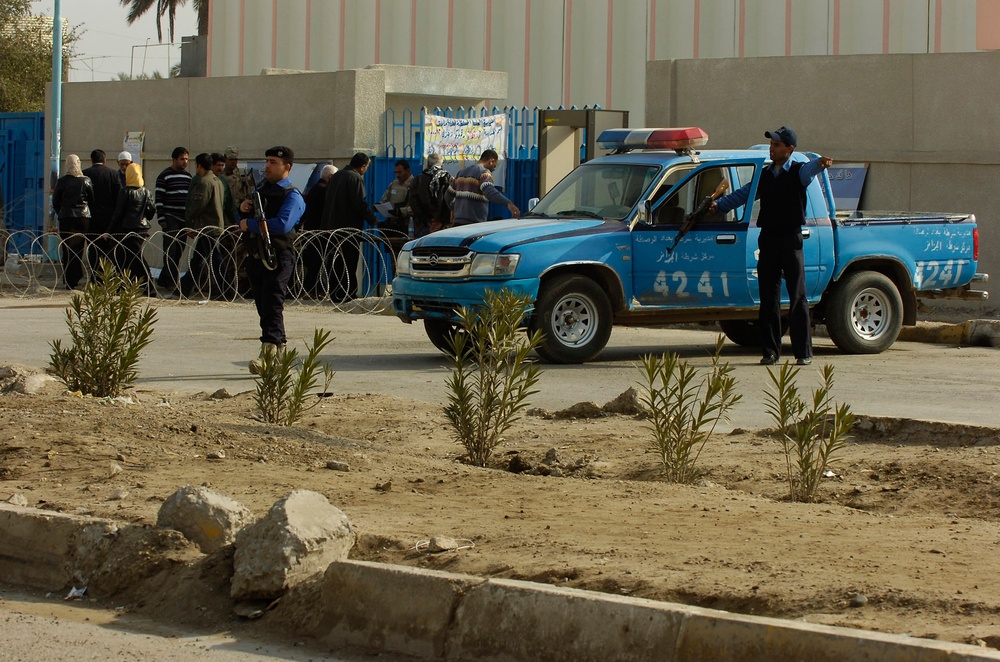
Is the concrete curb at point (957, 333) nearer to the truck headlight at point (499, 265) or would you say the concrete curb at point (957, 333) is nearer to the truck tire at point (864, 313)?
the truck tire at point (864, 313)

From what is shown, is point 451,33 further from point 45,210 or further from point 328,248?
point 328,248

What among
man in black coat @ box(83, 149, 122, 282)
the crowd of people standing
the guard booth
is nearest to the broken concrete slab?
the crowd of people standing

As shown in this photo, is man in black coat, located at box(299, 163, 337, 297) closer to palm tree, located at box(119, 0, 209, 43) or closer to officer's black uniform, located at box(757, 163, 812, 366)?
officer's black uniform, located at box(757, 163, 812, 366)

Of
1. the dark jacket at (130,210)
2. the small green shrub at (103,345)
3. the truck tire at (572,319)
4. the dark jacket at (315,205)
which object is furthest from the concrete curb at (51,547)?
the dark jacket at (130,210)

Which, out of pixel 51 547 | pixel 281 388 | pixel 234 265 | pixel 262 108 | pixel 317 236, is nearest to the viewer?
pixel 51 547

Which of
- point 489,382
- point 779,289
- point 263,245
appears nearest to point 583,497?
point 489,382

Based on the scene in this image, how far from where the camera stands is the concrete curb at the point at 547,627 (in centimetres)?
441

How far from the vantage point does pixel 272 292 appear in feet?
37.6

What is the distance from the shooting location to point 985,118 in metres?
18.2

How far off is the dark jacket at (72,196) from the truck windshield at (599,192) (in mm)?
8877

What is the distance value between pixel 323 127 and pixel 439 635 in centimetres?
1770

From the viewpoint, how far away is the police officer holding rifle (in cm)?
1134

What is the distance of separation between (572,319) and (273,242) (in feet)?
9.30

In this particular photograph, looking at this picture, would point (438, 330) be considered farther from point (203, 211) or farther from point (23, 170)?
point (23, 170)
